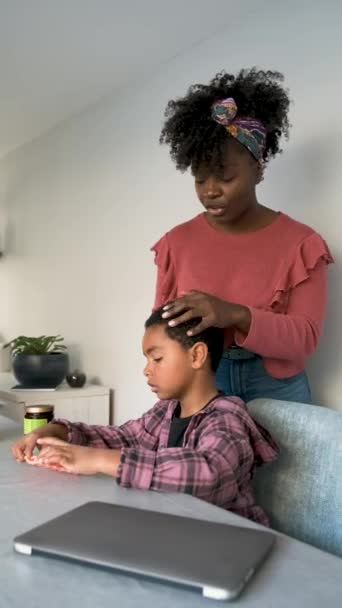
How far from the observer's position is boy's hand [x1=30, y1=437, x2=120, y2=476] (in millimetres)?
851

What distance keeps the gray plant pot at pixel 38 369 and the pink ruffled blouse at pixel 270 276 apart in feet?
3.66

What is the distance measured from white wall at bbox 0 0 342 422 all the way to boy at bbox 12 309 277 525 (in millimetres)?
641

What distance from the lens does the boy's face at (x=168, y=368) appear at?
105 cm

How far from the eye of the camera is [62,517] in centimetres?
68

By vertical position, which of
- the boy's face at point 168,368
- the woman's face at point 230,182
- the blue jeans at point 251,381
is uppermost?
the woman's face at point 230,182

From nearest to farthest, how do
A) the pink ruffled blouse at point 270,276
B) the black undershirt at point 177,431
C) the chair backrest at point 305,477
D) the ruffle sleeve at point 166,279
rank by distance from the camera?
the chair backrest at point 305,477
the black undershirt at point 177,431
the pink ruffled blouse at point 270,276
the ruffle sleeve at point 166,279

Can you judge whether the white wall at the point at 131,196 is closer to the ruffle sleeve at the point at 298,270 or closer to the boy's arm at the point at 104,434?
the ruffle sleeve at the point at 298,270

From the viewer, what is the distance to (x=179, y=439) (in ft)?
3.42

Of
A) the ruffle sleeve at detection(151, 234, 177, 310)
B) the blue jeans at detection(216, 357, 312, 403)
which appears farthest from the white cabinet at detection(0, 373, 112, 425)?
the blue jeans at detection(216, 357, 312, 403)

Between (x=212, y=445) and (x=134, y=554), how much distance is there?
310 mm

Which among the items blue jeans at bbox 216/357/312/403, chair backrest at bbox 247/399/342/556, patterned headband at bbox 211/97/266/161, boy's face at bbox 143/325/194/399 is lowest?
chair backrest at bbox 247/399/342/556

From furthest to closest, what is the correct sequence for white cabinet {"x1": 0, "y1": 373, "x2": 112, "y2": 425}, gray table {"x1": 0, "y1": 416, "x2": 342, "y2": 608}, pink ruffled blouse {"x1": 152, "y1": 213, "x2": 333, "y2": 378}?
white cabinet {"x1": 0, "y1": 373, "x2": 112, "y2": 425}, pink ruffled blouse {"x1": 152, "y1": 213, "x2": 333, "y2": 378}, gray table {"x1": 0, "y1": 416, "x2": 342, "y2": 608}

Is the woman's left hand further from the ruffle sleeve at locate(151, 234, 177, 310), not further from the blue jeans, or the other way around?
the ruffle sleeve at locate(151, 234, 177, 310)

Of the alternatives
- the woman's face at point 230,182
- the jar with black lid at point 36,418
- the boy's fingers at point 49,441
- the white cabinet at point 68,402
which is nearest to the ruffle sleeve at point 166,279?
the woman's face at point 230,182
